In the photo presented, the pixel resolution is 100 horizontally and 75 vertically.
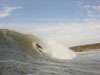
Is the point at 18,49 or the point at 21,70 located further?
the point at 18,49

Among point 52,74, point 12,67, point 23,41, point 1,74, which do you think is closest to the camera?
point 1,74

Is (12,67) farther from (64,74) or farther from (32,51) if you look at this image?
(32,51)

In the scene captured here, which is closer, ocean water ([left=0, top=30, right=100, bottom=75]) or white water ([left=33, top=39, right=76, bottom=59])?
ocean water ([left=0, top=30, right=100, bottom=75])

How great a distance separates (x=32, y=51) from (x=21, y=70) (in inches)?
186

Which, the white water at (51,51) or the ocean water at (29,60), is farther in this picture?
the white water at (51,51)

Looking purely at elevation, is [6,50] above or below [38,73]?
above

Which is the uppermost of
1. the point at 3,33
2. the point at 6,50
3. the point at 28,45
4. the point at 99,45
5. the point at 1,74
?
the point at 99,45

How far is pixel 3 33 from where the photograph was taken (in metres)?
11.8

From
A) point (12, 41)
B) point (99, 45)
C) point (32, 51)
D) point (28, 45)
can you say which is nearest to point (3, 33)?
point (12, 41)

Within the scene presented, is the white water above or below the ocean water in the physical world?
above

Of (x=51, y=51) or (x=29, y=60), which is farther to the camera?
(x=51, y=51)

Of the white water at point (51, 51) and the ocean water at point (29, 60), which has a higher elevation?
the white water at point (51, 51)

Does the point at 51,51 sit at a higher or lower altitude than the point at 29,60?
higher

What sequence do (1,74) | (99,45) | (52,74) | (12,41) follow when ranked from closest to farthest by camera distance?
(1,74), (52,74), (12,41), (99,45)
